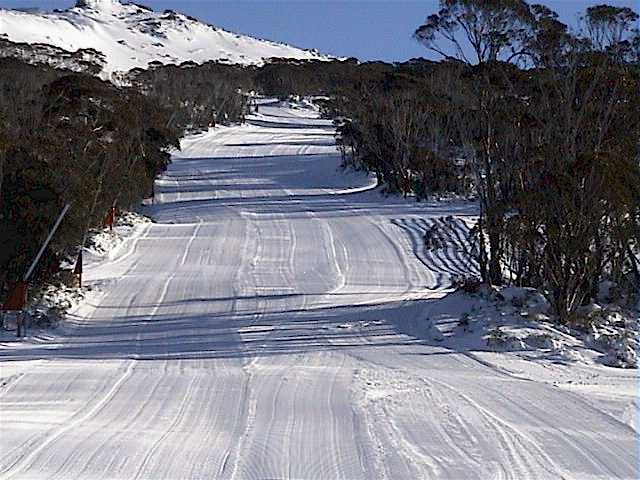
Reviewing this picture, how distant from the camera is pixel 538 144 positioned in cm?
1823

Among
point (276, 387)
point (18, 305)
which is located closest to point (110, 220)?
point (18, 305)

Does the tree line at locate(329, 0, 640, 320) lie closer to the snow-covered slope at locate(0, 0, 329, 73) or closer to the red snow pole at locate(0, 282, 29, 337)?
the red snow pole at locate(0, 282, 29, 337)

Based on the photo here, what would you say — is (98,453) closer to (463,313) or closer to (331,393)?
(331,393)

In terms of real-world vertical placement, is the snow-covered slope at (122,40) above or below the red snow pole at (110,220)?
above

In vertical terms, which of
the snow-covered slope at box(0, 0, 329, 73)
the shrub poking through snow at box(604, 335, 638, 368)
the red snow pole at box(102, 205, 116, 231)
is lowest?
the red snow pole at box(102, 205, 116, 231)

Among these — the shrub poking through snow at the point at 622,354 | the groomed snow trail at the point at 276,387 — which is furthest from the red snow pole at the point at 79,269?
the shrub poking through snow at the point at 622,354

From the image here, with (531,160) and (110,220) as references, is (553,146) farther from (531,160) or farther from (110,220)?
(110,220)

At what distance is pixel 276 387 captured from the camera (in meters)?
11.7

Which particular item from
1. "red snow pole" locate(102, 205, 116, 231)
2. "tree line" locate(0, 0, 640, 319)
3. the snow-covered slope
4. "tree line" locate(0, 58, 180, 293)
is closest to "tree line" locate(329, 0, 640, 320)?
"tree line" locate(0, 0, 640, 319)

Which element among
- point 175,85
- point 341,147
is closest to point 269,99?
point 175,85

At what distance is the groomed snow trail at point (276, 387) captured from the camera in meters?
8.23

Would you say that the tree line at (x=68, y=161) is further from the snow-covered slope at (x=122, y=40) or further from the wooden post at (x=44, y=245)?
the snow-covered slope at (x=122, y=40)

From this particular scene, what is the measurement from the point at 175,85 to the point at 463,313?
7455cm

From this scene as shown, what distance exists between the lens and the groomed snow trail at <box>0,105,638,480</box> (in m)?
8.23
